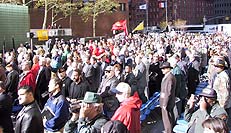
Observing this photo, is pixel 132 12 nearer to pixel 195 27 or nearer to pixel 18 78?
pixel 195 27

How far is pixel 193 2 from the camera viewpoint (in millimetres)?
154125

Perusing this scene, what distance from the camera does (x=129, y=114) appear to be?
6.11 meters

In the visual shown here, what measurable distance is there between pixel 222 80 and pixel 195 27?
11645 centimetres

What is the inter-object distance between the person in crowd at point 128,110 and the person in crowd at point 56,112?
2.90 feet

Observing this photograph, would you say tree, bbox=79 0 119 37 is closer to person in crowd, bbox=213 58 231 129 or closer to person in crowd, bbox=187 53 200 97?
person in crowd, bbox=187 53 200 97

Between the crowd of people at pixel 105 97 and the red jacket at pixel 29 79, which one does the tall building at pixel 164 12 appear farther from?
the red jacket at pixel 29 79

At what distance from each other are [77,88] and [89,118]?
364 centimetres

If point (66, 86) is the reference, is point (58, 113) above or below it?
below

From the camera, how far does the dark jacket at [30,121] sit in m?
5.91

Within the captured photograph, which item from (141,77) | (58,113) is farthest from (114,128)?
(141,77)

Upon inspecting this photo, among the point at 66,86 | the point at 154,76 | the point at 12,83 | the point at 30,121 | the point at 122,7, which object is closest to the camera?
the point at 30,121

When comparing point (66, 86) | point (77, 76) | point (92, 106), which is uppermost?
point (77, 76)

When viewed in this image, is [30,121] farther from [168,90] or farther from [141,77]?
[141,77]

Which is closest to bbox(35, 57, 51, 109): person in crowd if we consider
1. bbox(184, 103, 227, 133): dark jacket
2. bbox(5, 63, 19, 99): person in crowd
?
bbox(5, 63, 19, 99): person in crowd
